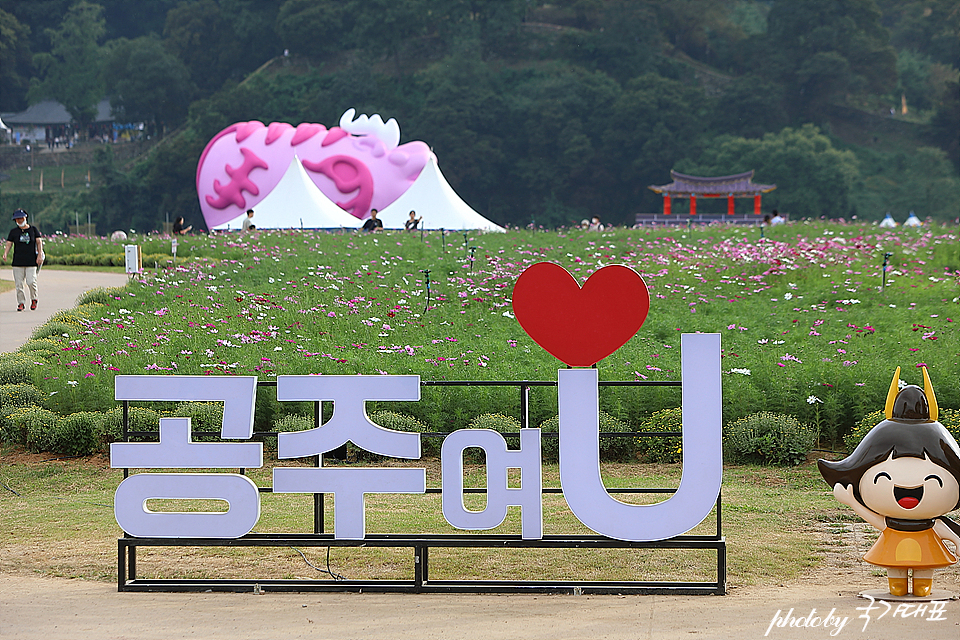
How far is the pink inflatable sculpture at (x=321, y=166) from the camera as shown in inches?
1168

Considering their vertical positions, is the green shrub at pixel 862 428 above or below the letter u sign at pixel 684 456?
below

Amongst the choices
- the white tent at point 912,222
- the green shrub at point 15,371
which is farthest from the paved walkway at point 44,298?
the white tent at point 912,222

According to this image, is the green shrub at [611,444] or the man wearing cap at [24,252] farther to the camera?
the man wearing cap at [24,252]

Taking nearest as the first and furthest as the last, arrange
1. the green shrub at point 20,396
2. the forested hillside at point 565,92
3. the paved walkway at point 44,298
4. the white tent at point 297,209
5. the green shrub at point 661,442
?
1. the green shrub at point 661,442
2. the green shrub at point 20,396
3. the paved walkway at point 44,298
4. the white tent at point 297,209
5. the forested hillside at point 565,92

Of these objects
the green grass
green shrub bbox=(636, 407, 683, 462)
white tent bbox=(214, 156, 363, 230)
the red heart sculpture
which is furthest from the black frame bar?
white tent bbox=(214, 156, 363, 230)

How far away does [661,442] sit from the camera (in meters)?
8.49

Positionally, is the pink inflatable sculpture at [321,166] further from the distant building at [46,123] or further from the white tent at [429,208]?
the distant building at [46,123]

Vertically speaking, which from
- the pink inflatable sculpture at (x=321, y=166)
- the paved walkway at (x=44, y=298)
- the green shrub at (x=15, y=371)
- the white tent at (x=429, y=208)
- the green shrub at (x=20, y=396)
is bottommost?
the green shrub at (x=20, y=396)

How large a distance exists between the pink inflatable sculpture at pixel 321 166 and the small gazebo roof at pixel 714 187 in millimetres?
12373

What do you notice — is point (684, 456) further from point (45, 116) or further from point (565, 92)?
point (45, 116)

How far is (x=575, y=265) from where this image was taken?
51.7 ft

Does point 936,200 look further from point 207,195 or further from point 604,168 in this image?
point 207,195

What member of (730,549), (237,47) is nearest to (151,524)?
(730,549)

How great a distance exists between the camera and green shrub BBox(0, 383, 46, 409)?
30.8ft
